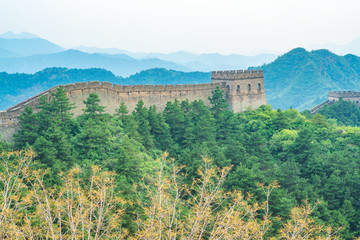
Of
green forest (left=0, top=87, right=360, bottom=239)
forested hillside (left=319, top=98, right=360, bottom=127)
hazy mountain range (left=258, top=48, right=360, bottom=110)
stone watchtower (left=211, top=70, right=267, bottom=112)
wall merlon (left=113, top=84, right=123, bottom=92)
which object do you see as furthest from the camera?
hazy mountain range (left=258, top=48, right=360, bottom=110)

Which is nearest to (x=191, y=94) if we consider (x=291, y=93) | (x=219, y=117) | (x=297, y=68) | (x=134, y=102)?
(x=219, y=117)

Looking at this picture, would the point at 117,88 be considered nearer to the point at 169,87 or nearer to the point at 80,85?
the point at 80,85

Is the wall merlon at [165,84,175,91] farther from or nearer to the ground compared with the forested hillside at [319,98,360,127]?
farther from the ground

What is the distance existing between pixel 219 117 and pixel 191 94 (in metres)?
3.31

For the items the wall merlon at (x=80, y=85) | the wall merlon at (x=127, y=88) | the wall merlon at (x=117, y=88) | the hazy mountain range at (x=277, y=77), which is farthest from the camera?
the hazy mountain range at (x=277, y=77)

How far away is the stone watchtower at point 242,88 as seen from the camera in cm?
3419

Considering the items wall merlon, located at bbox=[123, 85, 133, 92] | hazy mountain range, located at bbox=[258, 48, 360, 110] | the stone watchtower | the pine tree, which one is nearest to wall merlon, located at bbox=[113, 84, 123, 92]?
wall merlon, located at bbox=[123, 85, 133, 92]

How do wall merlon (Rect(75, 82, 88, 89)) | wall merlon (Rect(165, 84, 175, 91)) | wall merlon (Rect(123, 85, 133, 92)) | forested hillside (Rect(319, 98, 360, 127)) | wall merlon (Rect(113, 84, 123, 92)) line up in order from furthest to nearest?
forested hillside (Rect(319, 98, 360, 127)), wall merlon (Rect(165, 84, 175, 91)), wall merlon (Rect(123, 85, 133, 92)), wall merlon (Rect(113, 84, 123, 92)), wall merlon (Rect(75, 82, 88, 89))

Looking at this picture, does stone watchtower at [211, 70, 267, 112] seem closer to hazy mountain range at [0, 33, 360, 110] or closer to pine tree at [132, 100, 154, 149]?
pine tree at [132, 100, 154, 149]

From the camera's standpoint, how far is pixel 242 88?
34.7 metres

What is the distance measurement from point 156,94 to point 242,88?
815 cm

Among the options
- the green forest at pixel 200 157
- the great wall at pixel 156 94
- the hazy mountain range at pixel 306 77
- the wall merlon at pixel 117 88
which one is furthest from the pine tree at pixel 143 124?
the hazy mountain range at pixel 306 77

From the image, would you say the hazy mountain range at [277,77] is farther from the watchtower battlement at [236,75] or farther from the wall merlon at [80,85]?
the wall merlon at [80,85]

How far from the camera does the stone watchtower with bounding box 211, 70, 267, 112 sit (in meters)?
34.2
